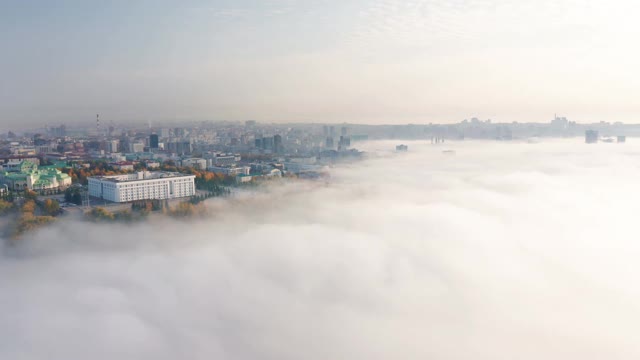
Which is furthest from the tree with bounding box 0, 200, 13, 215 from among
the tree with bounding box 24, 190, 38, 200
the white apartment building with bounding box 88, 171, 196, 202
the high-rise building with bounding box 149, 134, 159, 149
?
the high-rise building with bounding box 149, 134, 159, 149

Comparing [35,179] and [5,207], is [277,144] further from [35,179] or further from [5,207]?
[5,207]

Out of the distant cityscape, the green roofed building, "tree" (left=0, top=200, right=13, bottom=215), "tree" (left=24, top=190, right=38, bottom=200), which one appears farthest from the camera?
the distant cityscape

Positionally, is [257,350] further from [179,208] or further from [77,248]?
[179,208]

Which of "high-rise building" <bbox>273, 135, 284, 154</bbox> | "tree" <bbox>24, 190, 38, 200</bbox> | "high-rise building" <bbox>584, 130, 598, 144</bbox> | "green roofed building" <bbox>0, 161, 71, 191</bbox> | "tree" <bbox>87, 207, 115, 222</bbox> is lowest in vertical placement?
"tree" <bbox>87, 207, 115, 222</bbox>

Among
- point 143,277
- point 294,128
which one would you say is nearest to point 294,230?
point 143,277

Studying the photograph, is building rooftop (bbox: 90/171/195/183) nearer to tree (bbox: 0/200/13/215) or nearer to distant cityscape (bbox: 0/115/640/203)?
distant cityscape (bbox: 0/115/640/203)

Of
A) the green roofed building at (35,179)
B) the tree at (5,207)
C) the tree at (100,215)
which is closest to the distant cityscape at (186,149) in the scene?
the green roofed building at (35,179)

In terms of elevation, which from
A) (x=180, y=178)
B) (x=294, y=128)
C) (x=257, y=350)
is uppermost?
(x=294, y=128)
